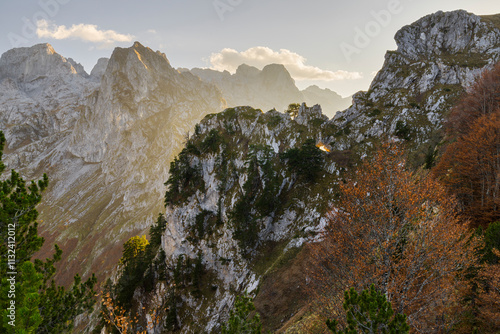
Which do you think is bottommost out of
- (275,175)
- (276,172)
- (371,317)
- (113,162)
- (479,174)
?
(479,174)

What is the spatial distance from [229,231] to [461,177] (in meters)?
41.4

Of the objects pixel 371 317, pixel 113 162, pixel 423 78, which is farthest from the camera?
pixel 113 162

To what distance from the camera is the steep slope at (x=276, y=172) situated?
42125mm

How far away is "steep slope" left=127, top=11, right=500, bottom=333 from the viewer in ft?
138

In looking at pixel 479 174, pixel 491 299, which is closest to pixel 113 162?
pixel 479 174

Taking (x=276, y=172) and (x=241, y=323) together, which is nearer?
(x=241, y=323)

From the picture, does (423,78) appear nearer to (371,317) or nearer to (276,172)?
(276,172)

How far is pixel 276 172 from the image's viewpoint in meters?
51.8

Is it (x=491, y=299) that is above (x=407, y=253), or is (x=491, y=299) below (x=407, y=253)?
below

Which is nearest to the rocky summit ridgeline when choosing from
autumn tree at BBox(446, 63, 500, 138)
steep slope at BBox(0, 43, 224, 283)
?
autumn tree at BBox(446, 63, 500, 138)

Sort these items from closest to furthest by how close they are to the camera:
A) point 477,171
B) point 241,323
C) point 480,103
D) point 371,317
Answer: point 371,317 → point 241,323 → point 477,171 → point 480,103

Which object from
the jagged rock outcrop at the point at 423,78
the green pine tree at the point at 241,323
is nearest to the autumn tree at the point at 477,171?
the jagged rock outcrop at the point at 423,78

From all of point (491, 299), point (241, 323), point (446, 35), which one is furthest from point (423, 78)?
point (241, 323)

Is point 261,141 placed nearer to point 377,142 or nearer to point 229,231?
point 229,231
